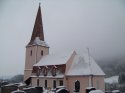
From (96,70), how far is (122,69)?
217 inches

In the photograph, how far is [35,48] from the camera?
72.4 feet

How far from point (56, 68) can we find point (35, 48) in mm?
4746

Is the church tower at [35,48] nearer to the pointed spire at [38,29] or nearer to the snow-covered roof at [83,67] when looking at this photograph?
the pointed spire at [38,29]

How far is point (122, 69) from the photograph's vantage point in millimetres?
21172

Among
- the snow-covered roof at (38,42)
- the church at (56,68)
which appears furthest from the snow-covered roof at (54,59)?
the snow-covered roof at (38,42)

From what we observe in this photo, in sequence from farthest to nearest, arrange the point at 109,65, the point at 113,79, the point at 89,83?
the point at 113,79 → the point at 109,65 → the point at 89,83

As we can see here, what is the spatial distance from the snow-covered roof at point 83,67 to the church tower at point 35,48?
17.7ft

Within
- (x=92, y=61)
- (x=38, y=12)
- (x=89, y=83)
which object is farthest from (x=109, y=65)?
(x=38, y=12)

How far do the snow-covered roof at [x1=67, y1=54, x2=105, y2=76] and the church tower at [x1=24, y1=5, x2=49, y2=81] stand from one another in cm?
540

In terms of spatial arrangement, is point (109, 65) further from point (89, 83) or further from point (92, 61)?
point (89, 83)

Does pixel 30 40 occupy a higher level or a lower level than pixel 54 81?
higher

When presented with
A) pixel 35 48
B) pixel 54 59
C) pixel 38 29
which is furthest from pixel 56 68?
pixel 38 29

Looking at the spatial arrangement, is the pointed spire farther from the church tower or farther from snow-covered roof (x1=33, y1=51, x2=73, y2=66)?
snow-covered roof (x1=33, y1=51, x2=73, y2=66)

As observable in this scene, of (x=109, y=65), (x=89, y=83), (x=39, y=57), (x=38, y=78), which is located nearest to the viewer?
(x=89, y=83)
